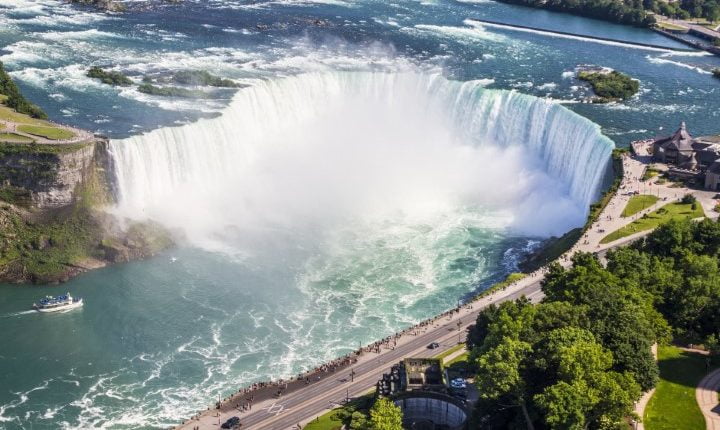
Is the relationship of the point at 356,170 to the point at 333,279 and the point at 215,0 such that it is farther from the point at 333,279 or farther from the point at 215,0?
the point at 215,0

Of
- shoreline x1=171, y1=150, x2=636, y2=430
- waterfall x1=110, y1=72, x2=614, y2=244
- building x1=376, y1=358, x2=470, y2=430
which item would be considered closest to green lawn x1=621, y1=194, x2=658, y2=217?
shoreline x1=171, y1=150, x2=636, y2=430

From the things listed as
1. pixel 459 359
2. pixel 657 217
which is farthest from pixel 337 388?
pixel 657 217

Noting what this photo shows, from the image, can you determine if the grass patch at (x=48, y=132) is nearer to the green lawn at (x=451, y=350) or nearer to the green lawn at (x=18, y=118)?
the green lawn at (x=18, y=118)

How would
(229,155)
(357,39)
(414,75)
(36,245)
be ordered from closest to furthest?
(36,245) < (229,155) < (414,75) < (357,39)

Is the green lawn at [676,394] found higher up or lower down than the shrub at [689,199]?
lower down

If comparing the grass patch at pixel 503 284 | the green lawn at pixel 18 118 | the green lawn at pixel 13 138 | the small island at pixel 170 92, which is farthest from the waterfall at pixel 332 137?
the grass patch at pixel 503 284

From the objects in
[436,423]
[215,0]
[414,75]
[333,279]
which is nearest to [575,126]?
[414,75]

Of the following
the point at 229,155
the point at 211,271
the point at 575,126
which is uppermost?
the point at 575,126
